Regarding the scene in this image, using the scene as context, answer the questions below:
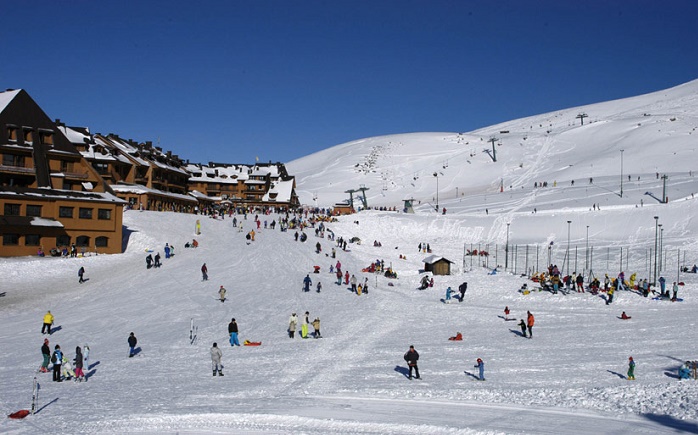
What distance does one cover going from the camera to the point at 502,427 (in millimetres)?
14359

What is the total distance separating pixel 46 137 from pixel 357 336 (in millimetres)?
39957

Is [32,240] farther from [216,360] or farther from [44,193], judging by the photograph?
[216,360]

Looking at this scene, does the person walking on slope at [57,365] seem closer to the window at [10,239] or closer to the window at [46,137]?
the window at [10,239]

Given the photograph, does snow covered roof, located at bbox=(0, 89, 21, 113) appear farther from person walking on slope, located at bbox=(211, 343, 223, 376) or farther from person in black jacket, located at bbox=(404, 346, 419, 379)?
person in black jacket, located at bbox=(404, 346, 419, 379)

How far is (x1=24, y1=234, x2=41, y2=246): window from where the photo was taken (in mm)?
44656

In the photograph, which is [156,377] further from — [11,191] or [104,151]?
[104,151]

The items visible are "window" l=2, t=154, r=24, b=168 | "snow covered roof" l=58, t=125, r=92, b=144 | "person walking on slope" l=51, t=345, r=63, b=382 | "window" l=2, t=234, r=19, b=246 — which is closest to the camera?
"person walking on slope" l=51, t=345, r=63, b=382

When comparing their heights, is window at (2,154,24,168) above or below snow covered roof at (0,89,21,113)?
below

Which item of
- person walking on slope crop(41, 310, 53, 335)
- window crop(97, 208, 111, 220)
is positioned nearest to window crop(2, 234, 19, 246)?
window crop(97, 208, 111, 220)

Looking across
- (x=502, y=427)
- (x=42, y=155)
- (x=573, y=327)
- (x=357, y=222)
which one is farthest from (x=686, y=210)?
(x=42, y=155)

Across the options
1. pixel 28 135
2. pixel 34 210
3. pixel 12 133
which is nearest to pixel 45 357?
pixel 34 210

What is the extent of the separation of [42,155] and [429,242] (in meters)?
36.0

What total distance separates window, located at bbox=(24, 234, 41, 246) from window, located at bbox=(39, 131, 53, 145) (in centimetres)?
1179

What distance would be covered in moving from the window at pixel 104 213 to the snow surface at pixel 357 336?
10.7 ft
